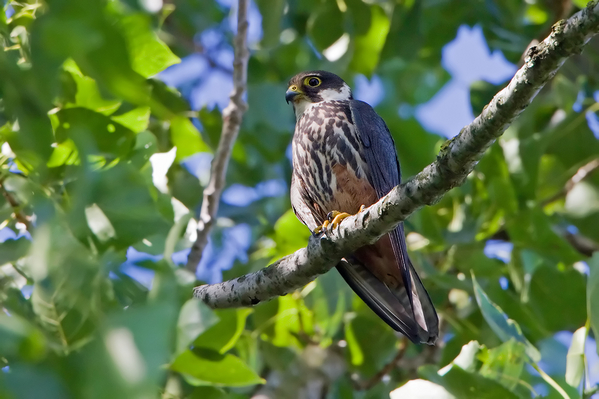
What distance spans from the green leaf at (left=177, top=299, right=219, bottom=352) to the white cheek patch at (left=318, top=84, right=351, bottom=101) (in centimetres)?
257

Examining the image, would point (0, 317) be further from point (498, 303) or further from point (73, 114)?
point (498, 303)

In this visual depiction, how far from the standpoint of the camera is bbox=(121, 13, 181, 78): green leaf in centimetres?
225

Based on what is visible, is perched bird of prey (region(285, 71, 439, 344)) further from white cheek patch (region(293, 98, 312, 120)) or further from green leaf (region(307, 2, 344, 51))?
green leaf (region(307, 2, 344, 51))

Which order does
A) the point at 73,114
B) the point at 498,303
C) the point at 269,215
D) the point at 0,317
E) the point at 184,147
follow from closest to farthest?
the point at 0,317, the point at 73,114, the point at 498,303, the point at 184,147, the point at 269,215

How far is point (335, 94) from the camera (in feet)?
14.9

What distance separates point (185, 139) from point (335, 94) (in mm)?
1105

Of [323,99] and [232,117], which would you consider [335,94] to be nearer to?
[323,99]

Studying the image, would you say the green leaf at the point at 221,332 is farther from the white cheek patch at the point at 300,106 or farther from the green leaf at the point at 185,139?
the white cheek patch at the point at 300,106

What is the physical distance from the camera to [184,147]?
425 centimetres

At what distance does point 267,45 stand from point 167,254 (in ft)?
8.41

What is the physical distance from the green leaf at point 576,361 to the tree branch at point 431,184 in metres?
0.91

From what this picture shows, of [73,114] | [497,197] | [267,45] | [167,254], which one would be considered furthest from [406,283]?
[267,45]

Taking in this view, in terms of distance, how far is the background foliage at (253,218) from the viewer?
1589 mm

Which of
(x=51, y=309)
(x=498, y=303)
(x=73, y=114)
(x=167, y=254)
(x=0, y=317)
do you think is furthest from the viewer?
(x=498, y=303)
